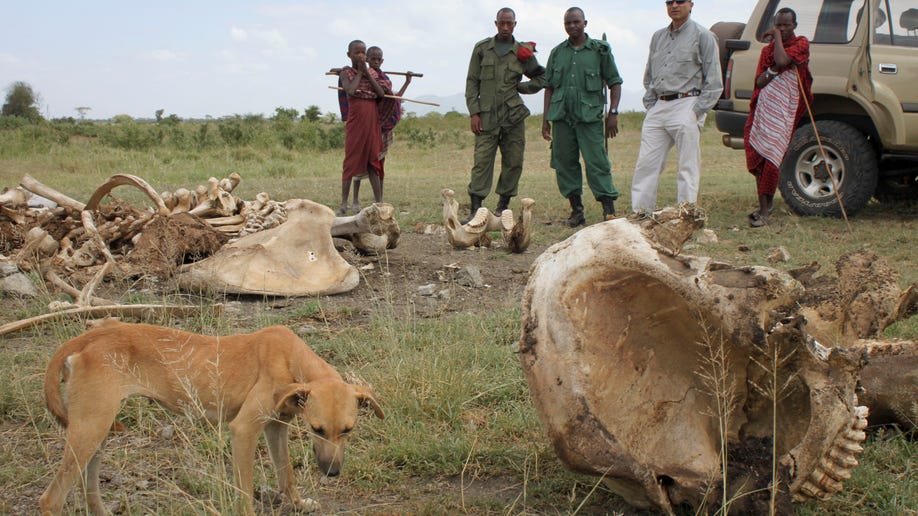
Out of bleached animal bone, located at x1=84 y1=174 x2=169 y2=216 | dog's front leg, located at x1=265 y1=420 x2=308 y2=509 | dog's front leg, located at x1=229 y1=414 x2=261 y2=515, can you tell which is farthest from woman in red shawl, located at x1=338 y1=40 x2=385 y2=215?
dog's front leg, located at x1=229 y1=414 x2=261 y2=515

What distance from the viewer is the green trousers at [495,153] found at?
867 centimetres

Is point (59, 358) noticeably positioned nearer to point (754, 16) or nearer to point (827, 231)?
point (827, 231)

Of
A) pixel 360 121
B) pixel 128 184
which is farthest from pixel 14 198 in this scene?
pixel 360 121

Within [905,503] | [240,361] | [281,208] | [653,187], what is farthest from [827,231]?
[240,361]

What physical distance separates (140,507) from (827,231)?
651 cm

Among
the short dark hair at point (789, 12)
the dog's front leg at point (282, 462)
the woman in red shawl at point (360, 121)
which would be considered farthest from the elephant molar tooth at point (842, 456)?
the woman in red shawl at point (360, 121)

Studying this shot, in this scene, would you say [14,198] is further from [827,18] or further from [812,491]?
[827,18]

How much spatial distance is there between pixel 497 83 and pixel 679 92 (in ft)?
6.69

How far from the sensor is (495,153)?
28.5ft

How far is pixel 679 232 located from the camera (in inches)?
105

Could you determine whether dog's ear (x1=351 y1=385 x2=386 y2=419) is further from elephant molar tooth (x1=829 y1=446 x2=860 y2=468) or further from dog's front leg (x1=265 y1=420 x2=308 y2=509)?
elephant molar tooth (x1=829 y1=446 x2=860 y2=468)

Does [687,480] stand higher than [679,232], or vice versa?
[679,232]

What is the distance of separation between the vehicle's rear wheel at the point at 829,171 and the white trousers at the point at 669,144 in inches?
48.4

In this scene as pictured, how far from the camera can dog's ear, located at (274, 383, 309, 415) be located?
7.62ft
